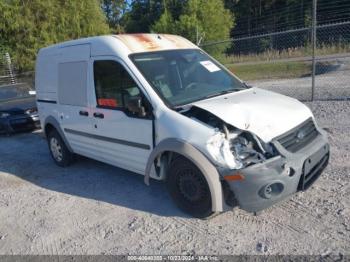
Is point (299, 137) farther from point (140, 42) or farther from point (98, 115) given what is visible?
point (98, 115)

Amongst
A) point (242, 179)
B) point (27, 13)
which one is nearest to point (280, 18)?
point (27, 13)

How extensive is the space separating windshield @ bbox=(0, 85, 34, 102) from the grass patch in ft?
30.6

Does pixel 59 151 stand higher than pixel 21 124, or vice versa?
pixel 59 151

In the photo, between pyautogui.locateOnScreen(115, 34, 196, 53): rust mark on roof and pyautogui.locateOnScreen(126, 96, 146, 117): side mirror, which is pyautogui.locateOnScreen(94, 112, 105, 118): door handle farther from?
pyautogui.locateOnScreen(115, 34, 196, 53): rust mark on roof

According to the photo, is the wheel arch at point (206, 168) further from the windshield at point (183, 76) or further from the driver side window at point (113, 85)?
the driver side window at point (113, 85)

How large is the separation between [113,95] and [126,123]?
0.47 m

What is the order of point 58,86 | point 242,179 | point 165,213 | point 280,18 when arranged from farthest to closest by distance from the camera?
point 280,18
point 58,86
point 165,213
point 242,179

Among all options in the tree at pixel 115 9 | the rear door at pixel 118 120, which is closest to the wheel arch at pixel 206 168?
the rear door at pixel 118 120

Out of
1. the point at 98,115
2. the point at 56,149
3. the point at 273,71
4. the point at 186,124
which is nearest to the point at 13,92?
the point at 56,149

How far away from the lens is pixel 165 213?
4.23 meters

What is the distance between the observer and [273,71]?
1781cm

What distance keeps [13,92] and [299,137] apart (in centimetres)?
926

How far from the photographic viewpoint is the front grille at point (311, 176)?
145 inches

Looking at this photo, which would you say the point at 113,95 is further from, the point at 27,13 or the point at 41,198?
the point at 27,13
